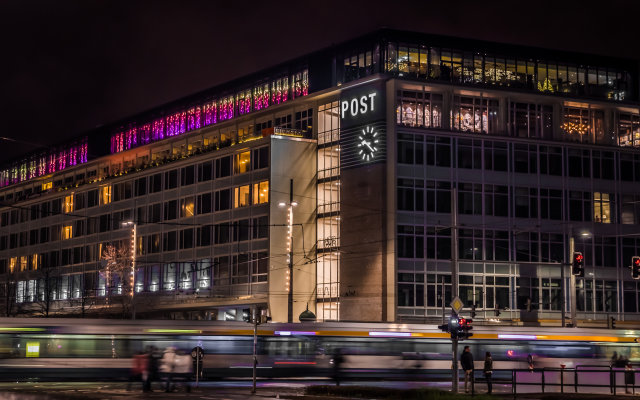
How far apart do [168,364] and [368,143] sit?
3838 cm

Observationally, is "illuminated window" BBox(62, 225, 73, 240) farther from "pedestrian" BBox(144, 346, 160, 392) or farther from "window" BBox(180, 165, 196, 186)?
"pedestrian" BBox(144, 346, 160, 392)

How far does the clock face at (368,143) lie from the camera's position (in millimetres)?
74500

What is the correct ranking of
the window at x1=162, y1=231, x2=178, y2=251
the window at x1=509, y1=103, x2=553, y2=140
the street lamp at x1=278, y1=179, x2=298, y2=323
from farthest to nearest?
the window at x1=162, y1=231, x2=178, y2=251, the window at x1=509, y1=103, x2=553, y2=140, the street lamp at x1=278, y1=179, x2=298, y2=323

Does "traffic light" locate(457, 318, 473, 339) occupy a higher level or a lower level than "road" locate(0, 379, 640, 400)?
higher

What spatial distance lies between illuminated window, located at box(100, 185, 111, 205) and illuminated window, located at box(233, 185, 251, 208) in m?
21.8

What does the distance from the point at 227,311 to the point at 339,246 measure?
11.3 m

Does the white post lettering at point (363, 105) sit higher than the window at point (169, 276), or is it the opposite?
the white post lettering at point (363, 105)

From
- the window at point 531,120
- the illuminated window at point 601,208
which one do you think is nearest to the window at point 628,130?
the illuminated window at point 601,208

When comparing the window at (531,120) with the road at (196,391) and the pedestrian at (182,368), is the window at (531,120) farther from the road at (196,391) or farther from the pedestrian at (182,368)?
the pedestrian at (182,368)

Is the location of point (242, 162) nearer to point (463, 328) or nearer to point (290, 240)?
point (290, 240)

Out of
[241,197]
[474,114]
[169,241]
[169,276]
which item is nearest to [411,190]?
[474,114]

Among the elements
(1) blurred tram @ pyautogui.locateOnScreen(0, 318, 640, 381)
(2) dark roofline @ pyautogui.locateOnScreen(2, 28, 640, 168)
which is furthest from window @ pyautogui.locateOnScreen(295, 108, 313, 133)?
(1) blurred tram @ pyautogui.locateOnScreen(0, 318, 640, 381)

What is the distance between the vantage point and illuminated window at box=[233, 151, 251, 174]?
8094 centimetres

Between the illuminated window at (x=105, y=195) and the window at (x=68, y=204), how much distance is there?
6428mm
